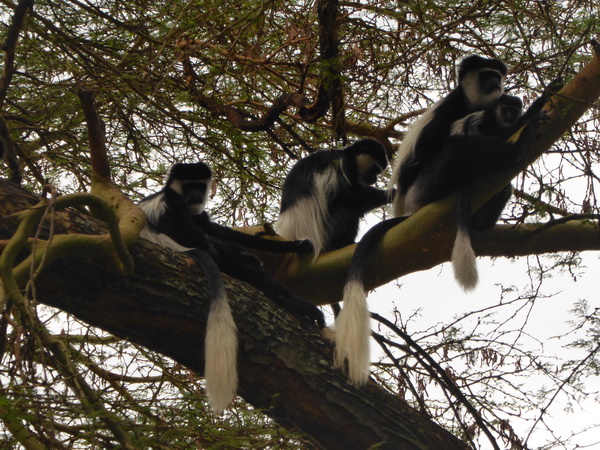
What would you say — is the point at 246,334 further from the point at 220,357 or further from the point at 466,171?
the point at 466,171

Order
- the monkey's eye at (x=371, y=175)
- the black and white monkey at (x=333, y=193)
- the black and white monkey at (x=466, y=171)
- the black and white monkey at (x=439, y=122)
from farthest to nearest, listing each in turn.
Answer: the monkey's eye at (x=371, y=175) < the black and white monkey at (x=333, y=193) < the black and white monkey at (x=439, y=122) < the black and white monkey at (x=466, y=171)

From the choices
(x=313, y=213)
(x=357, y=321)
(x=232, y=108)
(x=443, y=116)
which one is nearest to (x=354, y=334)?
(x=357, y=321)

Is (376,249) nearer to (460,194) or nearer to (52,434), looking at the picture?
(460,194)

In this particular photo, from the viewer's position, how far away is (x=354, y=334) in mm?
2303

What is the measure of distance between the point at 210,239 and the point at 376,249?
72 centimetres

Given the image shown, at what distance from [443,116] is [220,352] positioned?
1749 millimetres

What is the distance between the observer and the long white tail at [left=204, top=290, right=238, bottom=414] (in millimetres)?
1896

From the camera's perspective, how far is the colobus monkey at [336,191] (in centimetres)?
345

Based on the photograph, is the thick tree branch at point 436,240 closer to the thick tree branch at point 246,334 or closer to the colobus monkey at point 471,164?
the colobus monkey at point 471,164

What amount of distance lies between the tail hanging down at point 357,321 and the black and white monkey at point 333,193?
2.47 ft

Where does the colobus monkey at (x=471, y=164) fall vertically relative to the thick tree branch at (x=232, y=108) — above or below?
below

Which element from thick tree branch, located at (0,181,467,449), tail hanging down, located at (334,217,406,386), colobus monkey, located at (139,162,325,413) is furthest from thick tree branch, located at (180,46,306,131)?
thick tree branch, located at (0,181,467,449)

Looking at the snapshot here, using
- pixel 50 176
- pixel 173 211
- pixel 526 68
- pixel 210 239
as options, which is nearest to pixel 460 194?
pixel 526 68

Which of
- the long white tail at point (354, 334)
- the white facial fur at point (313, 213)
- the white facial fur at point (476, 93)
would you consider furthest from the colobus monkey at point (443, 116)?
the long white tail at point (354, 334)
